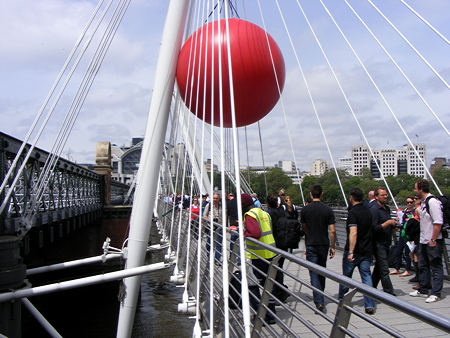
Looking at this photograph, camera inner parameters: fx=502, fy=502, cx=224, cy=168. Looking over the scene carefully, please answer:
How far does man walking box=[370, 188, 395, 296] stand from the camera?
6262mm

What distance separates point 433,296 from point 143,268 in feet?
11.6

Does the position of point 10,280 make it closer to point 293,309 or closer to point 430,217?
point 293,309

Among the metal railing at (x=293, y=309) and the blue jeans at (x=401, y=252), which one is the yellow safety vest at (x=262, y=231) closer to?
the metal railing at (x=293, y=309)

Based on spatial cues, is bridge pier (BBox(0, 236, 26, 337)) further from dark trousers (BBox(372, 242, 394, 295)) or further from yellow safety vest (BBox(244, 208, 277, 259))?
dark trousers (BBox(372, 242, 394, 295))

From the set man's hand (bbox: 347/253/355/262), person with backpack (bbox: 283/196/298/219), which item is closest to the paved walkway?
man's hand (bbox: 347/253/355/262)

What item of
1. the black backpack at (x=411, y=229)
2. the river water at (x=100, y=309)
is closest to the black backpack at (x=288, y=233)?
the black backpack at (x=411, y=229)

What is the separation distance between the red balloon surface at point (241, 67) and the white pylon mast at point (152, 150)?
88cm

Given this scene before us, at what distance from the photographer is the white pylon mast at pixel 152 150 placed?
646 centimetres

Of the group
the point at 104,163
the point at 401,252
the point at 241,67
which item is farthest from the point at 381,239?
the point at 104,163

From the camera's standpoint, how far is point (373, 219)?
255 inches

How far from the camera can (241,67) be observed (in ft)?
16.4

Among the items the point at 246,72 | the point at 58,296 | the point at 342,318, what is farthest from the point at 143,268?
the point at 58,296

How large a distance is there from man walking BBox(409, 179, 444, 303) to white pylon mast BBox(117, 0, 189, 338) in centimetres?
328

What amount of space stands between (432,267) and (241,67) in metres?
3.44
